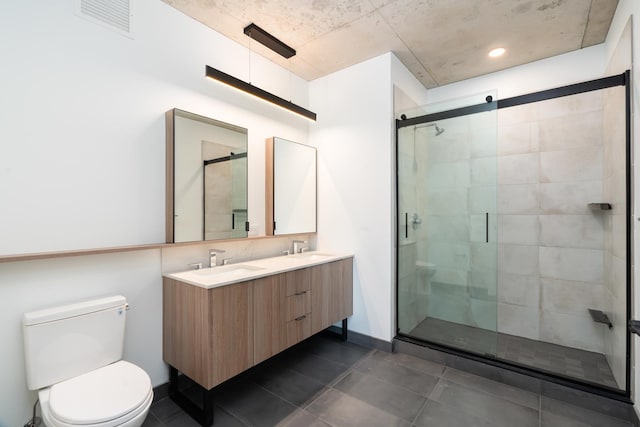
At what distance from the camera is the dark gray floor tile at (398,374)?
6.93ft

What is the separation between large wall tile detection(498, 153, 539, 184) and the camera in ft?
9.17

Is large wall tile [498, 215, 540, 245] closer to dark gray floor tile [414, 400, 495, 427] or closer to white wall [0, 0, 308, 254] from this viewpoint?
dark gray floor tile [414, 400, 495, 427]

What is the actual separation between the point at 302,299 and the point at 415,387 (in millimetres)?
1042

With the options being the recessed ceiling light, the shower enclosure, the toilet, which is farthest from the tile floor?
the recessed ceiling light

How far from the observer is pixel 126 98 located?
1.83 metres

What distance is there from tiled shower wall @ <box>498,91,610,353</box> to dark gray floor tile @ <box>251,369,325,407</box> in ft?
6.89

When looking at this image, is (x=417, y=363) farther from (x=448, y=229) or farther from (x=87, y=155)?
(x=87, y=155)

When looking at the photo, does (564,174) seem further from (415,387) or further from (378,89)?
(415,387)

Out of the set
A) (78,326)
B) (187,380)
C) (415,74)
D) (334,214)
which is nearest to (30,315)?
(78,326)

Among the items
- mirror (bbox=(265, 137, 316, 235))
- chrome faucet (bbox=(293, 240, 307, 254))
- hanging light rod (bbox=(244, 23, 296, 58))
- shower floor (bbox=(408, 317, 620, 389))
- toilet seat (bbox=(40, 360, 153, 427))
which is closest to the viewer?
toilet seat (bbox=(40, 360, 153, 427))

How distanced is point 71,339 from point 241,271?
106 cm

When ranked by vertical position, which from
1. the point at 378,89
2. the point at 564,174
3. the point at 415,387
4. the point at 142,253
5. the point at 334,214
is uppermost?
the point at 378,89

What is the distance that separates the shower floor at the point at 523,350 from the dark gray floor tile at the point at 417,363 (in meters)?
0.21

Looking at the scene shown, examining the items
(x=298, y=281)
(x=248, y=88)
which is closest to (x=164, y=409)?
(x=298, y=281)
